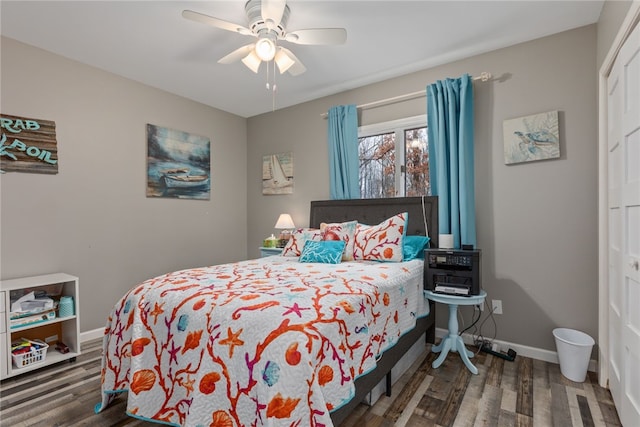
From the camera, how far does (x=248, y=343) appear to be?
1.28m

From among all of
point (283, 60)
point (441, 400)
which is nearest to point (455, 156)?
point (283, 60)

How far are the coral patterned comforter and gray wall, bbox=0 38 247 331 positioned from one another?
4.99 ft

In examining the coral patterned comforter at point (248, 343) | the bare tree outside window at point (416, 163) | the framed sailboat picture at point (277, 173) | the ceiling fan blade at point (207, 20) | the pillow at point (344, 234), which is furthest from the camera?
the framed sailboat picture at point (277, 173)

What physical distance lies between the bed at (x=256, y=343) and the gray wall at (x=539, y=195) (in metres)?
1.07

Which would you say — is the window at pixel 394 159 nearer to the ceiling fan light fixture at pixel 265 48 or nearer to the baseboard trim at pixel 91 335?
→ the ceiling fan light fixture at pixel 265 48

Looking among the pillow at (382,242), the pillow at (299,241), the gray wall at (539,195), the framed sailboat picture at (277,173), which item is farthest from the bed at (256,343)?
the framed sailboat picture at (277,173)

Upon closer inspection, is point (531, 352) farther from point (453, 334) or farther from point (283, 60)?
point (283, 60)

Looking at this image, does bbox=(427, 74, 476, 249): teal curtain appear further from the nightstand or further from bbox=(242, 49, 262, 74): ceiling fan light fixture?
the nightstand

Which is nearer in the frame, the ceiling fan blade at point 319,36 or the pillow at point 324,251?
the ceiling fan blade at point 319,36

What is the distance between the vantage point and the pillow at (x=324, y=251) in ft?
8.67

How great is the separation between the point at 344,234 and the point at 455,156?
1.21 m

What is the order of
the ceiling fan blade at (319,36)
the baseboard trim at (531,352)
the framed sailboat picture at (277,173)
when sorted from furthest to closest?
1. the framed sailboat picture at (277,173)
2. the baseboard trim at (531,352)
3. the ceiling fan blade at (319,36)

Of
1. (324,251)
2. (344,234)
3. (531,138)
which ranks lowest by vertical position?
(324,251)

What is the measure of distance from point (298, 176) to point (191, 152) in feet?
4.48
